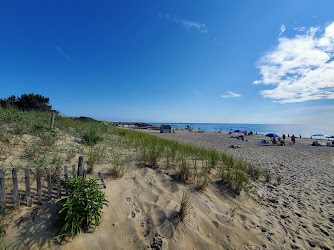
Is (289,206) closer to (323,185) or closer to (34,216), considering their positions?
(323,185)

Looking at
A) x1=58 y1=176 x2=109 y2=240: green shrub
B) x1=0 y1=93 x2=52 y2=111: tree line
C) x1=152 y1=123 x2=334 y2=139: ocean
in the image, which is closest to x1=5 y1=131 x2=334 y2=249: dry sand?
x1=58 y1=176 x2=109 y2=240: green shrub

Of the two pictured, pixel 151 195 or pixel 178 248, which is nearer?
pixel 178 248

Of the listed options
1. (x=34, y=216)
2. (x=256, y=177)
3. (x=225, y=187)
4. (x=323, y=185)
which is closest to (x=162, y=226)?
(x=34, y=216)

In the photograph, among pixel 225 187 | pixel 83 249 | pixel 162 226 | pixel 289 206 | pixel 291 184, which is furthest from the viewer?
pixel 291 184

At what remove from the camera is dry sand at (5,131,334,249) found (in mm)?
2309

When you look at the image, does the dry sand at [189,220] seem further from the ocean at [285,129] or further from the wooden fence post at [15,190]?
the ocean at [285,129]

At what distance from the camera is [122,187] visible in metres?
3.68

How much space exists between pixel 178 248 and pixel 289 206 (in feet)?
12.0

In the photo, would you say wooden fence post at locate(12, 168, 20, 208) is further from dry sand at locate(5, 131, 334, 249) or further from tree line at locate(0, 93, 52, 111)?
tree line at locate(0, 93, 52, 111)

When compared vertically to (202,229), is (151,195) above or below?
above

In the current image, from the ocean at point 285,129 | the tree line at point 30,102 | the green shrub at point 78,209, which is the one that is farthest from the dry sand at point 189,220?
the ocean at point 285,129

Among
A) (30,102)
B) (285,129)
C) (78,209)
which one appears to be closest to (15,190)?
(78,209)

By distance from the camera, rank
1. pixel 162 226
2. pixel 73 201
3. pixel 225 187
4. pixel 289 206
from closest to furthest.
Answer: pixel 73 201 < pixel 162 226 < pixel 289 206 < pixel 225 187

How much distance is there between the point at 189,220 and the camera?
295 cm
